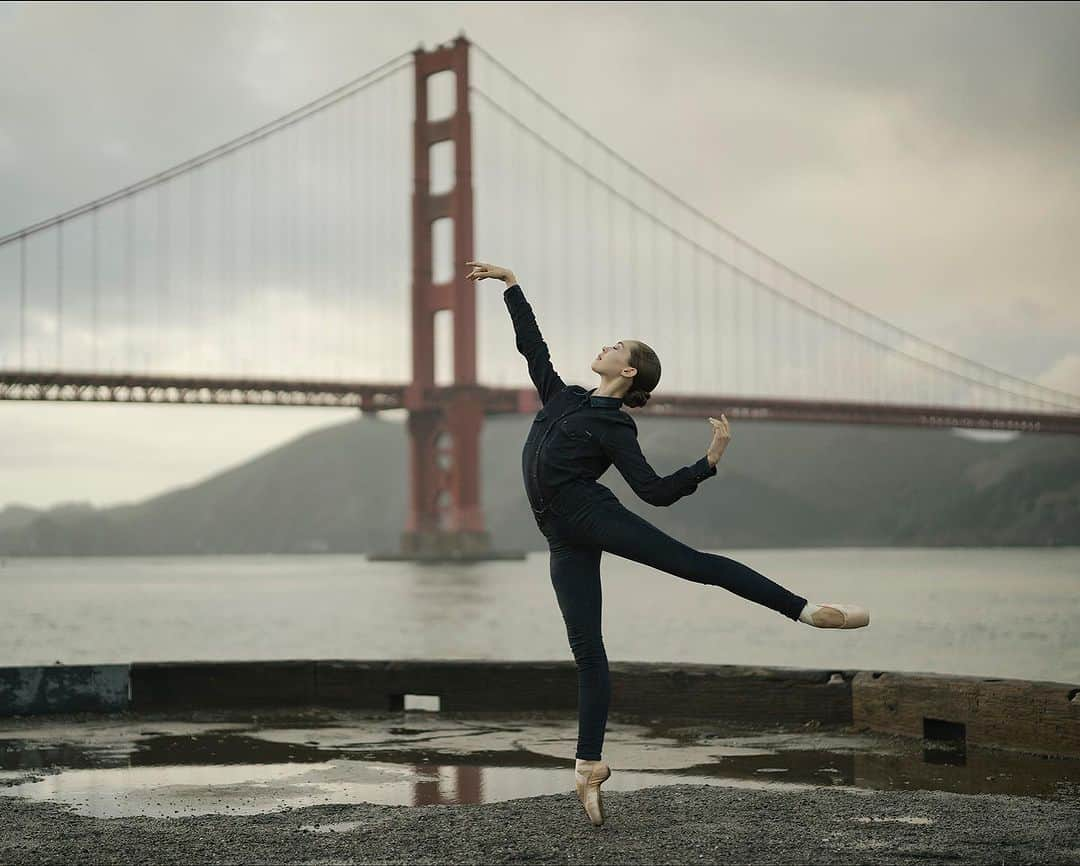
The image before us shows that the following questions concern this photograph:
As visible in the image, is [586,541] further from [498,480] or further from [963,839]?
[498,480]

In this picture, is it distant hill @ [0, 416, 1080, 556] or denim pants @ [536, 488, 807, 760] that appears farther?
distant hill @ [0, 416, 1080, 556]

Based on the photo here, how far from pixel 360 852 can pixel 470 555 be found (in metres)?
63.8

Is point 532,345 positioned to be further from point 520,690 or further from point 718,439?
point 520,690

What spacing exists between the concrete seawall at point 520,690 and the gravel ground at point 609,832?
5.37 feet

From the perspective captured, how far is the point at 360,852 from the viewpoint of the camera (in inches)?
162

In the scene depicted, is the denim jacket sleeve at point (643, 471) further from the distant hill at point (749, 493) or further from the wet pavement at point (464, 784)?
the distant hill at point (749, 493)

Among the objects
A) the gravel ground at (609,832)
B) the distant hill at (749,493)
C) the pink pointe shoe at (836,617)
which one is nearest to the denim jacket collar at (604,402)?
the pink pointe shoe at (836,617)

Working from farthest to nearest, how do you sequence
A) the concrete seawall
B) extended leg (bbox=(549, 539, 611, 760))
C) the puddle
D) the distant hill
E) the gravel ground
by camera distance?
the distant hill, the concrete seawall, the puddle, extended leg (bbox=(549, 539, 611, 760)), the gravel ground

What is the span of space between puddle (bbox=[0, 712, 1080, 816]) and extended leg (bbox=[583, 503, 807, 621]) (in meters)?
0.71

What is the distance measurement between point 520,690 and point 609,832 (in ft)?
10.6

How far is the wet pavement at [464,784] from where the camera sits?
4.28 m

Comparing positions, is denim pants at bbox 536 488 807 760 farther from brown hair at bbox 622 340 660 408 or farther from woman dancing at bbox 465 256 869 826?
brown hair at bbox 622 340 660 408

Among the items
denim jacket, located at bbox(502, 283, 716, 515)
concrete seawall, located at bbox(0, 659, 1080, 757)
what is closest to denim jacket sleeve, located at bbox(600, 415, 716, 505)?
denim jacket, located at bbox(502, 283, 716, 515)

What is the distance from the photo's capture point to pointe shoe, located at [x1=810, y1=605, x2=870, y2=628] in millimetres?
4508
